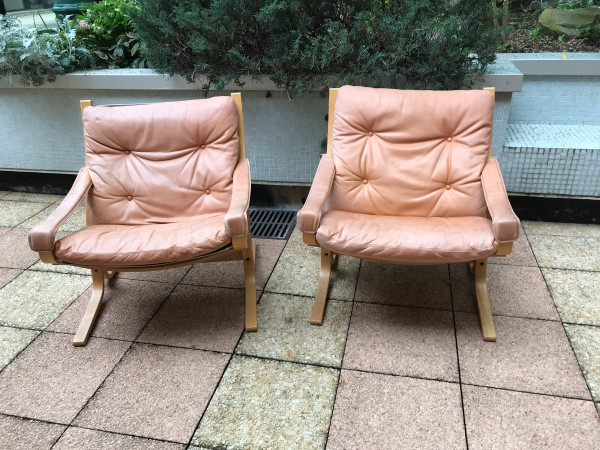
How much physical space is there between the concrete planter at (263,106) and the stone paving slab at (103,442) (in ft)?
6.00

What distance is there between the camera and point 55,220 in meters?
1.96

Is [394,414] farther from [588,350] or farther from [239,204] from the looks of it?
[239,204]

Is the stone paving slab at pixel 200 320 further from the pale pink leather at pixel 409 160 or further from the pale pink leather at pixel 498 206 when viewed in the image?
the pale pink leather at pixel 498 206

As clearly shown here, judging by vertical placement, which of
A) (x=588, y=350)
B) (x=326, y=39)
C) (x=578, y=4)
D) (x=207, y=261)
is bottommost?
(x=588, y=350)

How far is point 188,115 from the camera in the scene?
2.30m

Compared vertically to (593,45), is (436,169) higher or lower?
lower

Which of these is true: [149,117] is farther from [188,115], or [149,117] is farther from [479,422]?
[479,422]

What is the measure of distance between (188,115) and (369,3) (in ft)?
3.83

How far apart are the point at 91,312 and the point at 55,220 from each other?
1.52 feet

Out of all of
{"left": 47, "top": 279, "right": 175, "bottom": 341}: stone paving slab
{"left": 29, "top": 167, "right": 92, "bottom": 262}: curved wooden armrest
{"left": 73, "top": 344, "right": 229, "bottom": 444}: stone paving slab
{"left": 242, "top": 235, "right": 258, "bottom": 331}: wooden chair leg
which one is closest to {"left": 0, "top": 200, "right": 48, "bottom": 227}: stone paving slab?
{"left": 47, "top": 279, "right": 175, "bottom": 341}: stone paving slab

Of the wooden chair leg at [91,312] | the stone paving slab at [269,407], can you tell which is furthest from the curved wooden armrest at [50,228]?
the stone paving slab at [269,407]

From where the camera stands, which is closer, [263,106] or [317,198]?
[317,198]

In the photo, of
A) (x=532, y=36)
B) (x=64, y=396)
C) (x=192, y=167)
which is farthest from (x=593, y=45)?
(x=64, y=396)

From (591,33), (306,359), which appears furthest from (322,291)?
(591,33)
